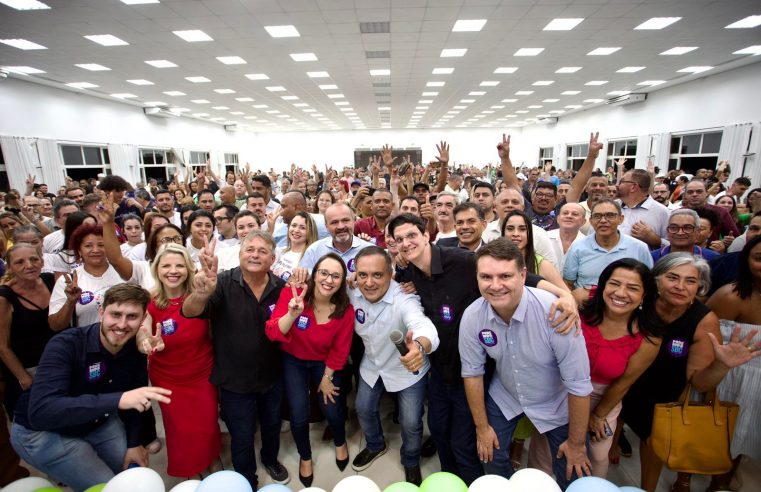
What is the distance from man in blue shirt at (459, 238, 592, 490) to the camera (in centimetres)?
157

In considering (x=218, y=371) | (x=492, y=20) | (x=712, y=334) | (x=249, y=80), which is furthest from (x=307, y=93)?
(x=712, y=334)

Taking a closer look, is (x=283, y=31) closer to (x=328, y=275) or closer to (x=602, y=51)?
(x=328, y=275)

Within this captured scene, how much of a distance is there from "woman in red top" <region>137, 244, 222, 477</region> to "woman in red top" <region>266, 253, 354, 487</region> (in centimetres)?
47

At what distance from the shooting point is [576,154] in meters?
17.5

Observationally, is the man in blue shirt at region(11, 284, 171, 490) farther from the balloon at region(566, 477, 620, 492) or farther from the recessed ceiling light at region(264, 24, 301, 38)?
the recessed ceiling light at region(264, 24, 301, 38)

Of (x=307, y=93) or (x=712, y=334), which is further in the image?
(x=307, y=93)

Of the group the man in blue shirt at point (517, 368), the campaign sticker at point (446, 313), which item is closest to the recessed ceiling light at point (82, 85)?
the campaign sticker at point (446, 313)

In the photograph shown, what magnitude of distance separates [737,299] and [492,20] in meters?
5.61

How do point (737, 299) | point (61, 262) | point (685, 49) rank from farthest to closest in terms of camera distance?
point (685, 49), point (61, 262), point (737, 299)

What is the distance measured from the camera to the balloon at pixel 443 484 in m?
1.27

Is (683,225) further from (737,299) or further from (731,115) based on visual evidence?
(731,115)

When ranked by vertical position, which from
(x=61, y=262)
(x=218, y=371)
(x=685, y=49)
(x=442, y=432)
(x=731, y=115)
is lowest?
(x=442, y=432)

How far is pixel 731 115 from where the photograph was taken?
9.15m

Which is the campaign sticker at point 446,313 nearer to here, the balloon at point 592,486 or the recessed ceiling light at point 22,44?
the balloon at point 592,486
